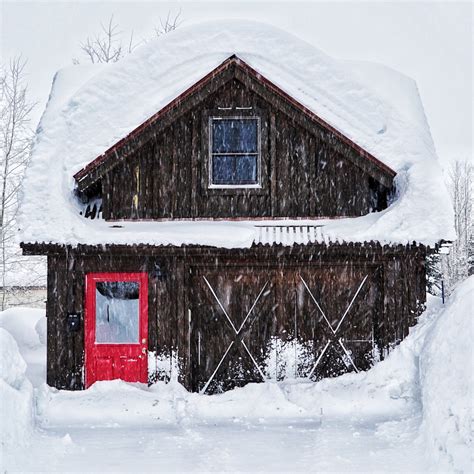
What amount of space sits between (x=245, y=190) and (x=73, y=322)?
402 cm

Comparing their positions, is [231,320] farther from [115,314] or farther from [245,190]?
[245,190]

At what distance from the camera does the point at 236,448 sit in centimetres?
801

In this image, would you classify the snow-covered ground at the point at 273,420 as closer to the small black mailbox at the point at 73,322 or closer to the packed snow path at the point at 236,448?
the packed snow path at the point at 236,448

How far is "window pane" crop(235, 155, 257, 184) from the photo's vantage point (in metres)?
12.0

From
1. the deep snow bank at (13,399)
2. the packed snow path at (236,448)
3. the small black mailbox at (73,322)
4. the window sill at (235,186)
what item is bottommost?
the packed snow path at (236,448)

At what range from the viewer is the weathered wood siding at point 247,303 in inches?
444

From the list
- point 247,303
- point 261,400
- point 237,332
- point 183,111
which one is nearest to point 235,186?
point 183,111

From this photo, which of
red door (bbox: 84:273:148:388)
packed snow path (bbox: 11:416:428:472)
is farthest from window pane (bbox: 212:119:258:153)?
packed snow path (bbox: 11:416:428:472)

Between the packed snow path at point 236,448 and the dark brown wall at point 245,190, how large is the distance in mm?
4116

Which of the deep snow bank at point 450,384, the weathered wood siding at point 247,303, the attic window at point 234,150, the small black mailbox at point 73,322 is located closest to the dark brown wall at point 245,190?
the attic window at point 234,150

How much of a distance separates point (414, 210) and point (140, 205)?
200 inches

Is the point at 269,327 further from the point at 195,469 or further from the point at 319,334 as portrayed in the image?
the point at 195,469

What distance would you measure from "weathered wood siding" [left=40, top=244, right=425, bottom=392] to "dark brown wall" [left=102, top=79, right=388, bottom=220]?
0.93 m

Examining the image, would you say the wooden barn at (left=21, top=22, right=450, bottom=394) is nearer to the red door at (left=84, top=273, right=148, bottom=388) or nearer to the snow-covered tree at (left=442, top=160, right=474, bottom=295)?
the red door at (left=84, top=273, right=148, bottom=388)
